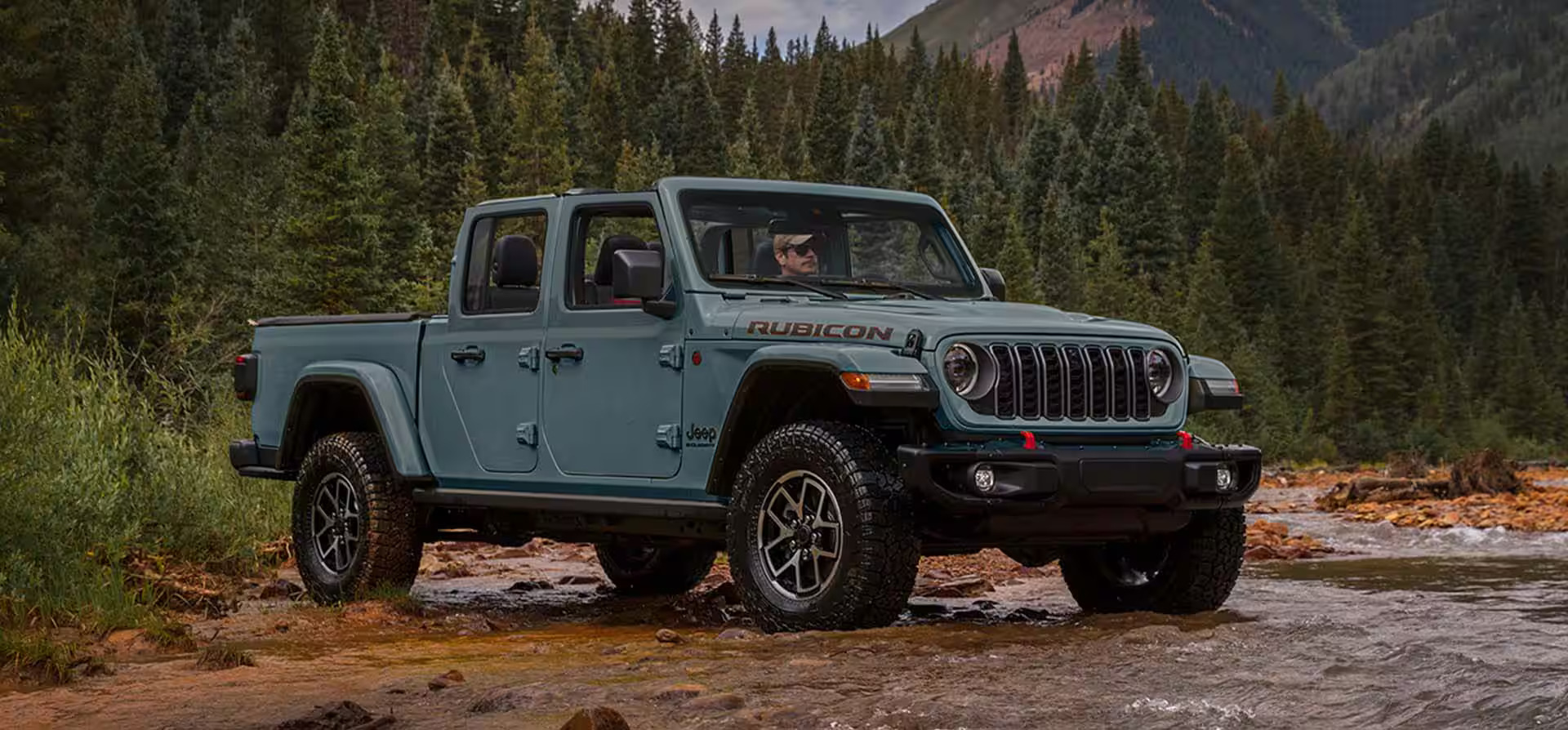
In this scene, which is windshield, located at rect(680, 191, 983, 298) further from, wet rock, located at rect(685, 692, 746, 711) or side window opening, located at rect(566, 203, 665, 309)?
wet rock, located at rect(685, 692, 746, 711)

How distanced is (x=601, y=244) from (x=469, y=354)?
1.02 metres

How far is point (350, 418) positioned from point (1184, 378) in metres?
5.23

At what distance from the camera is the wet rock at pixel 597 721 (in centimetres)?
497

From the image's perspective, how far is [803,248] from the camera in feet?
29.2

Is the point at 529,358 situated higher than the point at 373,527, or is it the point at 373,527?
the point at 529,358

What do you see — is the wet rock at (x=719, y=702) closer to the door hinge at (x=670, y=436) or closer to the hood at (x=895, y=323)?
the hood at (x=895, y=323)

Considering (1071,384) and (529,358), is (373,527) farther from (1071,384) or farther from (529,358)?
(1071,384)

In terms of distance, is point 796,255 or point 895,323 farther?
point 796,255

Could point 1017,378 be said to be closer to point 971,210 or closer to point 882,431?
point 882,431

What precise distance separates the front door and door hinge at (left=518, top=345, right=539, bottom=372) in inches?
2.8

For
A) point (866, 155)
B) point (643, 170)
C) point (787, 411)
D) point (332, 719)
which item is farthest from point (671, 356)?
point (866, 155)

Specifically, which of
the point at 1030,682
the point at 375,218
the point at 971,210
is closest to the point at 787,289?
the point at 1030,682

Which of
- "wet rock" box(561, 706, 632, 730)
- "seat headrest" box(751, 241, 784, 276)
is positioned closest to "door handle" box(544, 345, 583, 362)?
"seat headrest" box(751, 241, 784, 276)

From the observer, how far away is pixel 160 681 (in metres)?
6.71
